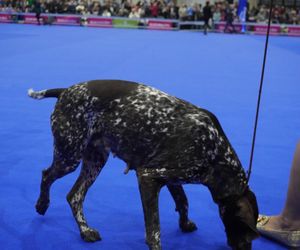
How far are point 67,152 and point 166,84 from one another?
18.8ft

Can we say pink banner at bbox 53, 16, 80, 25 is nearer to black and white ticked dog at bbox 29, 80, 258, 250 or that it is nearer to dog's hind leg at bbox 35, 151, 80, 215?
dog's hind leg at bbox 35, 151, 80, 215

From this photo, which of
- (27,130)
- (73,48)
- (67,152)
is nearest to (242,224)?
(67,152)

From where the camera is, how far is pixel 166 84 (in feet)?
27.3

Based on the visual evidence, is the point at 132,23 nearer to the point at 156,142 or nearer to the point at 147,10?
the point at 147,10

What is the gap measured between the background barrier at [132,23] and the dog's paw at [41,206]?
20.6m

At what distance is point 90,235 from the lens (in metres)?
2.96

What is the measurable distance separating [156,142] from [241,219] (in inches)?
25.6

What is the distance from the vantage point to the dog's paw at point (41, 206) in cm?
320

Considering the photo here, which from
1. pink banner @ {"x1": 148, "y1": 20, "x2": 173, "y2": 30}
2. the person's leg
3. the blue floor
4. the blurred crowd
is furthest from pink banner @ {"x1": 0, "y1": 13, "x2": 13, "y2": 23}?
the person's leg

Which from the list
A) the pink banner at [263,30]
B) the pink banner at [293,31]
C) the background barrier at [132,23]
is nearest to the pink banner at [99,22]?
the background barrier at [132,23]

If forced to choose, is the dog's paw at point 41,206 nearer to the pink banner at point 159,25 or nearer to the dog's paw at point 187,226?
the dog's paw at point 187,226

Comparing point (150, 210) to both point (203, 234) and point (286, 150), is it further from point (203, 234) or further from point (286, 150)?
point (286, 150)

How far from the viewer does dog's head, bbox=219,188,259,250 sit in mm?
2359

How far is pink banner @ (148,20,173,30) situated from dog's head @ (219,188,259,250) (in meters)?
21.4
